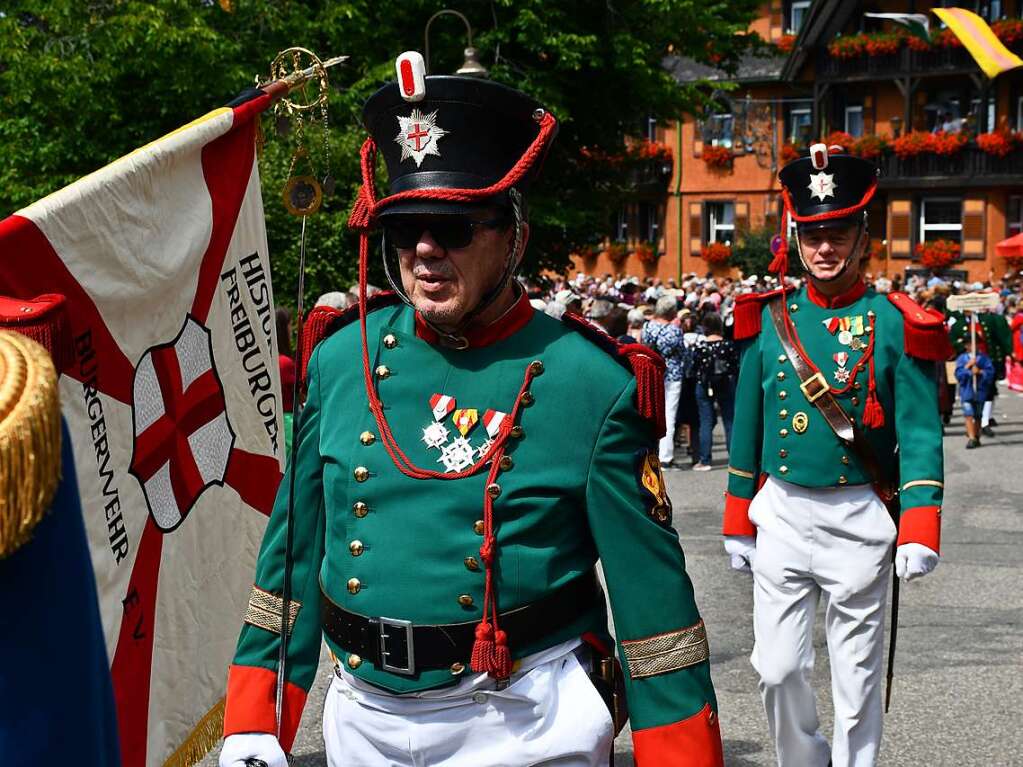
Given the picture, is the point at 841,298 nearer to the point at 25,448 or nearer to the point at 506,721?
the point at 506,721

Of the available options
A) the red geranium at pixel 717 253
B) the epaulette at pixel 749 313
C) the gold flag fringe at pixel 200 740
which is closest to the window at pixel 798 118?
the red geranium at pixel 717 253

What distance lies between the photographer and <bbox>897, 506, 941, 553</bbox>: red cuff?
529 cm

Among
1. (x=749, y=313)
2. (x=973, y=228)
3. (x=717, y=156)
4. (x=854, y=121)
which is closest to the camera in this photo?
(x=749, y=313)

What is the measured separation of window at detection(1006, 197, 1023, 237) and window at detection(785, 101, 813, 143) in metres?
7.41

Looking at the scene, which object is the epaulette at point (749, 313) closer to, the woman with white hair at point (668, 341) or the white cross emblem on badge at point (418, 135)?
the white cross emblem on badge at point (418, 135)

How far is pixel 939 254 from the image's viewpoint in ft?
151

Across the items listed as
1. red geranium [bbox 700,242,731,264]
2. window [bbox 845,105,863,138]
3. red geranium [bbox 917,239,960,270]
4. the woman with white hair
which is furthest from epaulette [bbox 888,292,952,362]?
window [bbox 845,105,863,138]

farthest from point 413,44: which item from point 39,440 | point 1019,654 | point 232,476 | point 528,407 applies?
point 39,440

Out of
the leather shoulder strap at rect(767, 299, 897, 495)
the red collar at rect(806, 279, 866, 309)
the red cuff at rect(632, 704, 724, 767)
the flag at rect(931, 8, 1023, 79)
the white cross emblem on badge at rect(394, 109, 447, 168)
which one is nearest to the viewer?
the red cuff at rect(632, 704, 724, 767)

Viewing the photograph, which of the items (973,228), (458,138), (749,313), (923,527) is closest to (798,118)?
(973,228)

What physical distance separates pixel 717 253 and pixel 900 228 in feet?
19.5

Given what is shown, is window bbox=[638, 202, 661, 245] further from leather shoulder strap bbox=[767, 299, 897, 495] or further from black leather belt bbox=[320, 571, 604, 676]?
black leather belt bbox=[320, 571, 604, 676]

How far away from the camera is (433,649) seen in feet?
9.86

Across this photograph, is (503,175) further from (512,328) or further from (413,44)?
(413,44)
